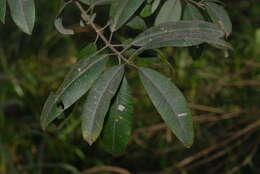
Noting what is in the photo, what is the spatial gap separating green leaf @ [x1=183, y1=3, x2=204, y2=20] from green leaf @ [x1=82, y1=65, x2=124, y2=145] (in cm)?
21

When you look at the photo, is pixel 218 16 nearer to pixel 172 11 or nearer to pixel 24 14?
pixel 172 11

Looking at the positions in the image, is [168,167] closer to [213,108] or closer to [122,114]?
[213,108]

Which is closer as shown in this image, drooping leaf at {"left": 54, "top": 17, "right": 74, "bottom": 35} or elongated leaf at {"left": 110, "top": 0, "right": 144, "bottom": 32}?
elongated leaf at {"left": 110, "top": 0, "right": 144, "bottom": 32}

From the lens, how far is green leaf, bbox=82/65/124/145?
843mm

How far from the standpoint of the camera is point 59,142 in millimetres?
2555

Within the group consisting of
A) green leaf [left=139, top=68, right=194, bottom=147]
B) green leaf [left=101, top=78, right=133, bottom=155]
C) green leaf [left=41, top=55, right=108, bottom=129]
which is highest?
green leaf [left=41, top=55, right=108, bottom=129]

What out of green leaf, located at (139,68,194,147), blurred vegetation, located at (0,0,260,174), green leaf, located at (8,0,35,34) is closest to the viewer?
green leaf, located at (139,68,194,147)

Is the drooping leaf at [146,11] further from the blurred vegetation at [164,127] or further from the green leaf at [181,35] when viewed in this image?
the blurred vegetation at [164,127]

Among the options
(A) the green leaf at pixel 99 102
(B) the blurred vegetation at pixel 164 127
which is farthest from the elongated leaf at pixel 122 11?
(B) the blurred vegetation at pixel 164 127

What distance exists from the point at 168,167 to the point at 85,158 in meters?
0.42

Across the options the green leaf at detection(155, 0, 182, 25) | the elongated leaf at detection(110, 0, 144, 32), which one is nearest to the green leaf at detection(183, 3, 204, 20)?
the green leaf at detection(155, 0, 182, 25)

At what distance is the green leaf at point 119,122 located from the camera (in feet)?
2.92

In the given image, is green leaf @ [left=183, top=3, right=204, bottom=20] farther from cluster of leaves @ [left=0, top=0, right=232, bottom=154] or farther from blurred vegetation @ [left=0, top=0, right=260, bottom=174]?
blurred vegetation @ [left=0, top=0, right=260, bottom=174]

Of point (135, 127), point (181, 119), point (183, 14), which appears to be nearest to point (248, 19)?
point (135, 127)
